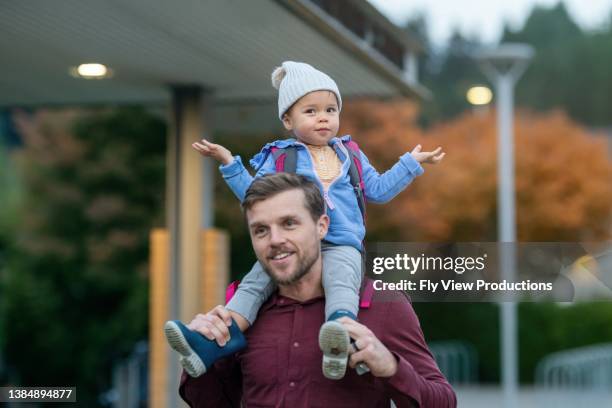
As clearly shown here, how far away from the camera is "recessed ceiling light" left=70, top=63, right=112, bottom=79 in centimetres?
959

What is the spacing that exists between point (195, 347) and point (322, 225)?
1.60ft

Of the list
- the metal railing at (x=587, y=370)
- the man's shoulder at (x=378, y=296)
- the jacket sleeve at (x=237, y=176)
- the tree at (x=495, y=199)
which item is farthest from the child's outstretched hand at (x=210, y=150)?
the tree at (x=495, y=199)

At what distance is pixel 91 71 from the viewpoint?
9805 mm

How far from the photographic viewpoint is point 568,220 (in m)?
22.6

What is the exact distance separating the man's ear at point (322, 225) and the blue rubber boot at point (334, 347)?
287 mm

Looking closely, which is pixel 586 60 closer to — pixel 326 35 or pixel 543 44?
pixel 543 44

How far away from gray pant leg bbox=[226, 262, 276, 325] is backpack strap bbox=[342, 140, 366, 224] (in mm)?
357

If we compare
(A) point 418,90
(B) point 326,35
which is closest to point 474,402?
(A) point 418,90

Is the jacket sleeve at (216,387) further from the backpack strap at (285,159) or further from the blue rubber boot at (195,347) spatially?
the backpack strap at (285,159)

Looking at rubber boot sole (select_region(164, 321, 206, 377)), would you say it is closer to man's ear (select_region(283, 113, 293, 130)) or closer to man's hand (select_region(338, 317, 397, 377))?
man's hand (select_region(338, 317, 397, 377))

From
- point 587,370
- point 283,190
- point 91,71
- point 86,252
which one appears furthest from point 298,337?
point 86,252

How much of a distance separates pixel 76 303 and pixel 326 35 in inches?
451

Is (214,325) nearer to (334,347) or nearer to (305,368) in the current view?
(305,368)

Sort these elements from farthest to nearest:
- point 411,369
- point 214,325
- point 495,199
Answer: point 495,199, point 214,325, point 411,369
